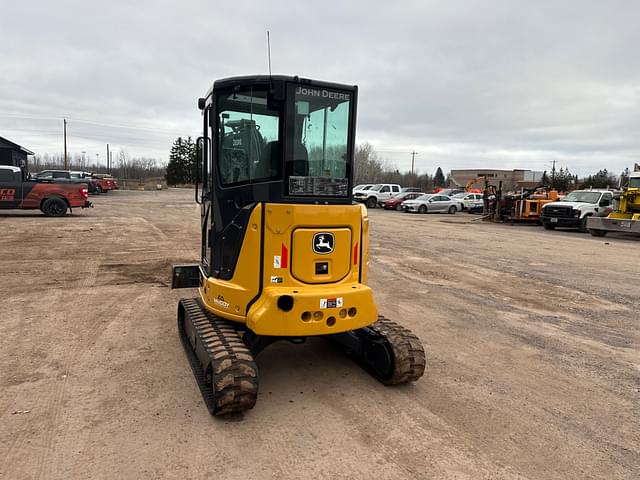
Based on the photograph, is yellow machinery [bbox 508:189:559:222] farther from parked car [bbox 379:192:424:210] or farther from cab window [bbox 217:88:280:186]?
cab window [bbox 217:88:280:186]

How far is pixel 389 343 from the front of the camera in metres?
4.32

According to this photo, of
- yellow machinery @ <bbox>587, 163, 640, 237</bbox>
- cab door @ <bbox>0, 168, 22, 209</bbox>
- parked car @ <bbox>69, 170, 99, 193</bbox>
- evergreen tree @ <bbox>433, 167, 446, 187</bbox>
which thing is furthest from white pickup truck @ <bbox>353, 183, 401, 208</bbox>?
evergreen tree @ <bbox>433, 167, 446, 187</bbox>

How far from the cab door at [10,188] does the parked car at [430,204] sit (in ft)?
74.2

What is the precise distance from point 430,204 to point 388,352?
29.0 m

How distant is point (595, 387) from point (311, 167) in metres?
3.59

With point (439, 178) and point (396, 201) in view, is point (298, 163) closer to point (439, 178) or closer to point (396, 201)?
point (396, 201)

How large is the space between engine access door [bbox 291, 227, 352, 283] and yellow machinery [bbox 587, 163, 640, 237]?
732 inches

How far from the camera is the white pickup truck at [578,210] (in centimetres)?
2208

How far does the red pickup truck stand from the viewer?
59.9 feet

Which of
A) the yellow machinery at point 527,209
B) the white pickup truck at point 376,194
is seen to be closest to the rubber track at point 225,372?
the yellow machinery at point 527,209

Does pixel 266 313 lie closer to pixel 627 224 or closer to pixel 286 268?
pixel 286 268

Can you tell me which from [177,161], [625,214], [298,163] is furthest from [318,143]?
[177,161]

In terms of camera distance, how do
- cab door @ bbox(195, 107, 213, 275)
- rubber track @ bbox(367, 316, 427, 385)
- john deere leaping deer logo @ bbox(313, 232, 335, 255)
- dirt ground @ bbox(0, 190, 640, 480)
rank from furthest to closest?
cab door @ bbox(195, 107, 213, 275) < rubber track @ bbox(367, 316, 427, 385) < john deere leaping deer logo @ bbox(313, 232, 335, 255) < dirt ground @ bbox(0, 190, 640, 480)

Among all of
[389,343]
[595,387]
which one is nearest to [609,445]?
[595,387]
